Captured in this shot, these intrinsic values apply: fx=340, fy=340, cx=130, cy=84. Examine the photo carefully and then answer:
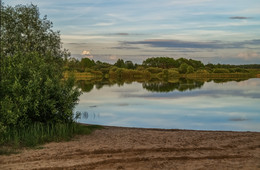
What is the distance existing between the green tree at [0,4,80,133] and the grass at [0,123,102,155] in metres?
0.38

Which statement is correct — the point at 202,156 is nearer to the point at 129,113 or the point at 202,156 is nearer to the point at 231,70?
the point at 129,113

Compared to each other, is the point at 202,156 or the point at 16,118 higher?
the point at 16,118

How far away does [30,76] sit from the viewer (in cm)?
1407

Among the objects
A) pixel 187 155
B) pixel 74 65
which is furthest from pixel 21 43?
pixel 187 155

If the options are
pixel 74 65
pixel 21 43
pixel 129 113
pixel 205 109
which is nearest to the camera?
pixel 21 43

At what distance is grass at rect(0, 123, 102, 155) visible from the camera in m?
11.8

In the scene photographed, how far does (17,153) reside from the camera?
35.2ft

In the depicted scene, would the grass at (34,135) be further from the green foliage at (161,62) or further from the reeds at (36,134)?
the green foliage at (161,62)

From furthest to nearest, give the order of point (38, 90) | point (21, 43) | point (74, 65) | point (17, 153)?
1. point (74, 65)
2. point (21, 43)
3. point (38, 90)
4. point (17, 153)

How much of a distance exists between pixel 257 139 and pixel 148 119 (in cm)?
1230

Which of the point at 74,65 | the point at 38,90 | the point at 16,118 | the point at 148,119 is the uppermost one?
the point at 74,65

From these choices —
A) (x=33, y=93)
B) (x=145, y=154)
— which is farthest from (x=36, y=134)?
(x=145, y=154)

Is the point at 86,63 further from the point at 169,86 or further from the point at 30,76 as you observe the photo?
the point at 30,76

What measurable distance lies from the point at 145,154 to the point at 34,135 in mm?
4608
